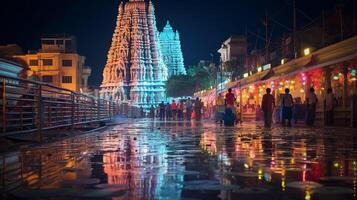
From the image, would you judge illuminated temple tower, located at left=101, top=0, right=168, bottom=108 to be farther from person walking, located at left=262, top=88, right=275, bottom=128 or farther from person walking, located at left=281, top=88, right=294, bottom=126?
person walking, located at left=262, top=88, right=275, bottom=128

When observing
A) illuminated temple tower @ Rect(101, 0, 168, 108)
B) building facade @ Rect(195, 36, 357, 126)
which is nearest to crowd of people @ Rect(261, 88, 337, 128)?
building facade @ Rect(195, 36, 357, 126)

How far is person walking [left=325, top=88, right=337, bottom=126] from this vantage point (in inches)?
918

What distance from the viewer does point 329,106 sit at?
23656 millimetres

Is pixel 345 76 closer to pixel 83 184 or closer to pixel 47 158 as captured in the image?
pixel 47 158

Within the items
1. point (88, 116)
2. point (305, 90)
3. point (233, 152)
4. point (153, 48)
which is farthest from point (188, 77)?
point (233, 152)

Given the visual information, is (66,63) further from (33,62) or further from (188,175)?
(188,175)

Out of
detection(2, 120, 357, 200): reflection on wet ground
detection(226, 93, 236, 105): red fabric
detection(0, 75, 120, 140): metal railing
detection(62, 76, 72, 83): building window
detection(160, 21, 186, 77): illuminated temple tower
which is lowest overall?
detection(2, 120, 357, 200): reflection on wet ground

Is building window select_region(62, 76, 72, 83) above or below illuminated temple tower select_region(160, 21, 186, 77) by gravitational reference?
below

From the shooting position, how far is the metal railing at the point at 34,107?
10.00 meters

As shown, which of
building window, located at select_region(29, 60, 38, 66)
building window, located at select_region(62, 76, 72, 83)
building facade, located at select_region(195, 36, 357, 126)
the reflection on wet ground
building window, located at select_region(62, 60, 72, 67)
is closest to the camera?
the reflection on wet ground

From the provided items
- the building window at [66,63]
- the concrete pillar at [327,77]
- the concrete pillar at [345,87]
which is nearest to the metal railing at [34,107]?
the concrete pillar at [345,87]

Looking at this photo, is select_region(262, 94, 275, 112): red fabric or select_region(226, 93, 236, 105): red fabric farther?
select_region(226, 93, 236, 105): red fabric

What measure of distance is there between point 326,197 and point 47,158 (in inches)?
200

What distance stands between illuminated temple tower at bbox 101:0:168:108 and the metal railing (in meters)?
106
